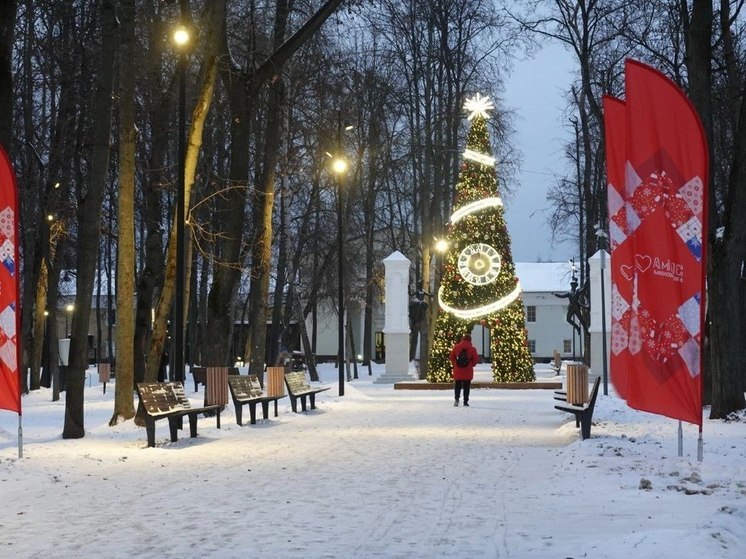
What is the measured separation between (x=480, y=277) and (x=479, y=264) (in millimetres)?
450

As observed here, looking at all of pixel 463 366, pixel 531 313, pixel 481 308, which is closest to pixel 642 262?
pixel 463 366

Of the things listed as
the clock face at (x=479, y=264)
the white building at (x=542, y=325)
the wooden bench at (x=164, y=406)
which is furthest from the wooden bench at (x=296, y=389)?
the white building at (x=542, y=325)

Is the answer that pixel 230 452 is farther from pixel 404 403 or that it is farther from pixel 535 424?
pixel 404 403

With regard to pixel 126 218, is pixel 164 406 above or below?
below

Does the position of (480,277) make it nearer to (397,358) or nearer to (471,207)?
(471,207)

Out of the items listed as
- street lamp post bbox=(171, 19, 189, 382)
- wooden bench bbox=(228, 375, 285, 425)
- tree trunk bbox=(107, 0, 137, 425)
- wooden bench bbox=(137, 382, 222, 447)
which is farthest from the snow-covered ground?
street lamp post bbox=(171, 19, 189, 382)

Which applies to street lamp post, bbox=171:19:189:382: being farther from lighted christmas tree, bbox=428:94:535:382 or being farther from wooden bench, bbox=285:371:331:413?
lighted christmas tree, bbox=428:94:535:382

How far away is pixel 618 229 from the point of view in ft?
47.7

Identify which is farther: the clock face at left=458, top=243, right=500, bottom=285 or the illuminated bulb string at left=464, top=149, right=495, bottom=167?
the illuminated bulb string at left=464, top=149, right=495, bottom=167

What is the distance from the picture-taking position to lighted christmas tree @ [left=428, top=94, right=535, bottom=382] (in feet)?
134

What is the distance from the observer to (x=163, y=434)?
64.6ft

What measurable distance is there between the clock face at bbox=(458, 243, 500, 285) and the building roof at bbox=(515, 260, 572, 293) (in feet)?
Answer: 204

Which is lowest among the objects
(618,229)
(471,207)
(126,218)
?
(618,229)

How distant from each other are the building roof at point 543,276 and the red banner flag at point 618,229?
88.0 metres
